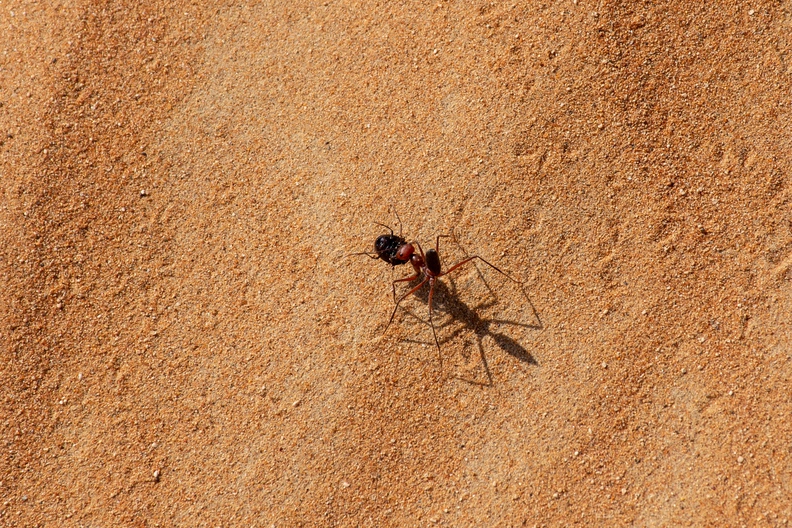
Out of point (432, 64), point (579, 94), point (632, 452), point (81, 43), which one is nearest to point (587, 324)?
point (632, 452)

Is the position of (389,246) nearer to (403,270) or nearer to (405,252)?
(405,252)

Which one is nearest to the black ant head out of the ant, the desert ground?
the ant

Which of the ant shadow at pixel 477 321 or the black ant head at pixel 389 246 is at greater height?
the black ant head at pixel 389 246

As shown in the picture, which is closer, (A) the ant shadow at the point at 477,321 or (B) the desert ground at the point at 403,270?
(B) the desert ground at the point at 403,270

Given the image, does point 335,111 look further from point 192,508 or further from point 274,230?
point 192,508

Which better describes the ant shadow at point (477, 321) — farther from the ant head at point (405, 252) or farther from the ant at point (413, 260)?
the ant head at point (405, 252)

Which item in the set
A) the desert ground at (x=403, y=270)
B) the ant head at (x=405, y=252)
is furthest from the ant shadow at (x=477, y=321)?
the ant head at (x=405, y=252)

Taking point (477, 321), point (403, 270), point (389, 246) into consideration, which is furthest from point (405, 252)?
point (477, 321)
